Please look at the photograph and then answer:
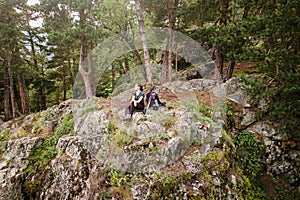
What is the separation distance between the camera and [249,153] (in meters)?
7.93

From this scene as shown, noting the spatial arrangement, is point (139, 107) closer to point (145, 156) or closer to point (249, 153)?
point (145, 156)

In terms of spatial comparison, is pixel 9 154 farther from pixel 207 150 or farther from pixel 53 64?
pixel 53 64

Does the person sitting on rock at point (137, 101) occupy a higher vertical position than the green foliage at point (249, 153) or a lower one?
higher

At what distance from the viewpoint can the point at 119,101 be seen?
1086 centimetres

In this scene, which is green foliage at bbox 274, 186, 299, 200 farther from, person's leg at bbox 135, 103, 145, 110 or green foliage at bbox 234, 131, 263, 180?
person's leg at bbox 135, 103, 145, 110

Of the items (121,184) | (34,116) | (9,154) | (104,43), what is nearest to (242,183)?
(121,184)

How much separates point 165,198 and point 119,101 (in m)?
6.17

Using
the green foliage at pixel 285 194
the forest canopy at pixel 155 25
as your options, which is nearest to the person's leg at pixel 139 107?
the forest canopy at pixel 155 25

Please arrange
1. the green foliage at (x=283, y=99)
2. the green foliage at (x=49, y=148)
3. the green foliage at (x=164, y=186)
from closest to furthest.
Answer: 1. the green foliage at (x=164, y=186)
2. the green foliage at (x=283, y=99)
3. the green foliage at (x=49, y=148)

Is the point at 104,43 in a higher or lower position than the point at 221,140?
higher

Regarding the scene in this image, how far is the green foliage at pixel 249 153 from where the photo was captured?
25.0ft

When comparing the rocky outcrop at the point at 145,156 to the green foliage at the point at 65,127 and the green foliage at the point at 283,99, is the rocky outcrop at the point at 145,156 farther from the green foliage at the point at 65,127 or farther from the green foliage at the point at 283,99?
the green foliage at the point at 283,99

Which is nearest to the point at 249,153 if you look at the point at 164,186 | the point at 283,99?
the point at 283,99

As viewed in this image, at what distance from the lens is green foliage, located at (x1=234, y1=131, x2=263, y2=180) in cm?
761
